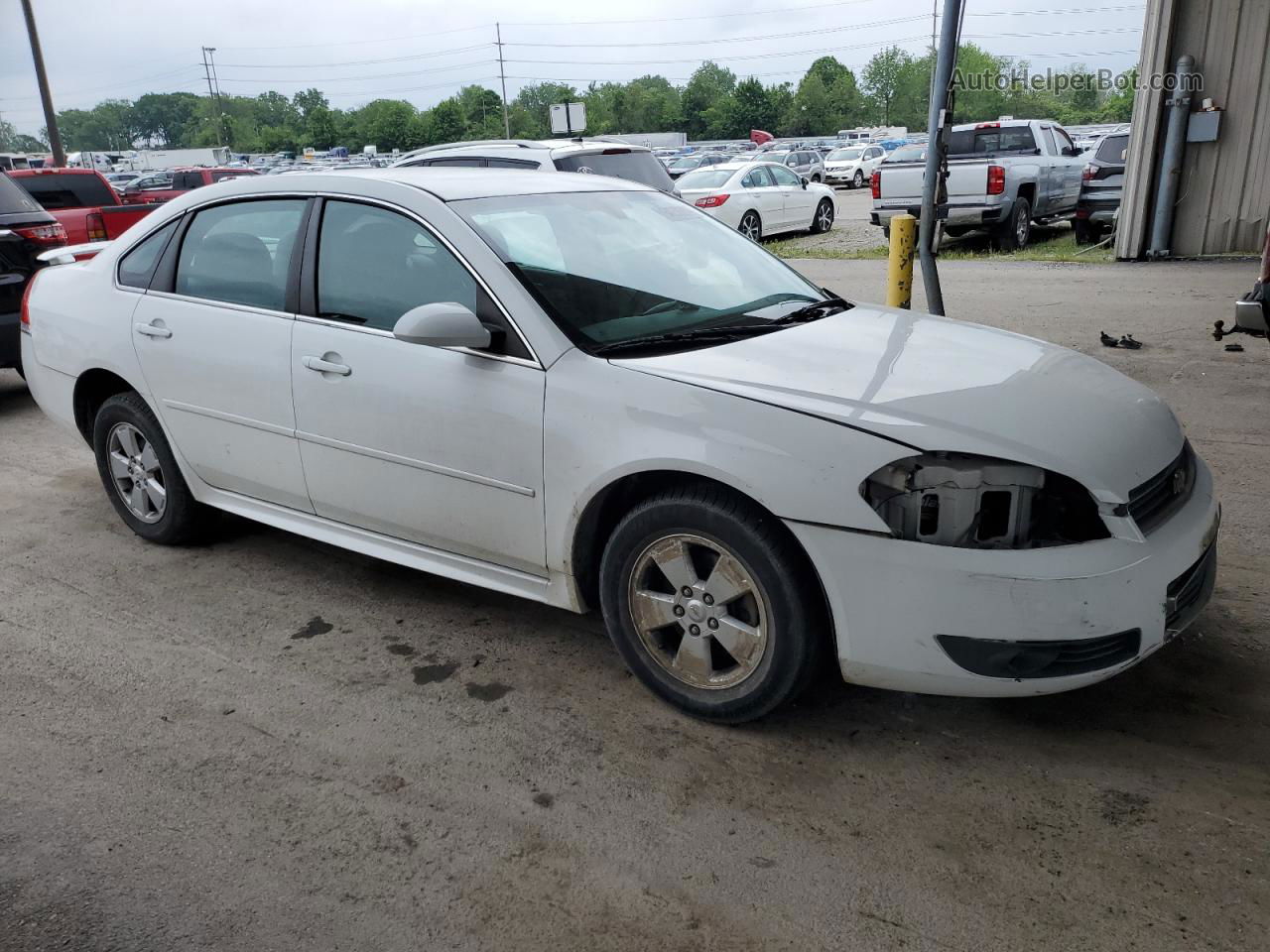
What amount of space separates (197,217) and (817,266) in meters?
11.0

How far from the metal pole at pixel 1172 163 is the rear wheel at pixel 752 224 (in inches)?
255

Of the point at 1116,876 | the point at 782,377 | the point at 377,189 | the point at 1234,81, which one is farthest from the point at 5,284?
the point at 1234,81

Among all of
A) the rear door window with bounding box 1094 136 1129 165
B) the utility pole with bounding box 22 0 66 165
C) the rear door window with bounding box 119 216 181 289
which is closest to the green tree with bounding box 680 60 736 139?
the utility pole with bounding box 22 0 66 165

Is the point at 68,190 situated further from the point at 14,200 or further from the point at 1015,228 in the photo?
the point at 1015,228

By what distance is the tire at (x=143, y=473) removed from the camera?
15.1ft

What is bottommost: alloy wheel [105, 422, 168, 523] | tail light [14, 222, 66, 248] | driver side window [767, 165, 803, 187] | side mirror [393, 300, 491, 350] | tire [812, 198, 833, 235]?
tire [812, 198, 833, 235]

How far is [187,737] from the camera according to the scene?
3.23m

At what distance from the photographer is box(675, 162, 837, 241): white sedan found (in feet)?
56.7

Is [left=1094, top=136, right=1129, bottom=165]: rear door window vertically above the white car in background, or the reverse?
[left=1094, top=136, right=1129, bottom=165]: rear door window

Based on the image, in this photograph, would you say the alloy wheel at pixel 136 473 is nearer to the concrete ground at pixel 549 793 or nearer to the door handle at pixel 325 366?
the concrete ground at pixel 549 793

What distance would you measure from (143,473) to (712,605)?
Answer: 3.04m

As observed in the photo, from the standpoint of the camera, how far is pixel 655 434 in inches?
120

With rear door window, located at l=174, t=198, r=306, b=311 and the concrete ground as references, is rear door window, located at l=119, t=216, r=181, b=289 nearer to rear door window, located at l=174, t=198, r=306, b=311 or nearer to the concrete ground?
rear door window, located at l=174, t=198, r=306, b=311

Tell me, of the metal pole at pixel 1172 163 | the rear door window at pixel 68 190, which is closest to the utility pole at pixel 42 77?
the rear door window at pixel 68 190
